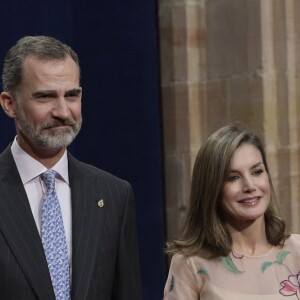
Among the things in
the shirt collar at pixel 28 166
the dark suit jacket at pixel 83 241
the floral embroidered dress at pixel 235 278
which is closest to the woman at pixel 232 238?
the floral embroidered dress at pixel 235 278

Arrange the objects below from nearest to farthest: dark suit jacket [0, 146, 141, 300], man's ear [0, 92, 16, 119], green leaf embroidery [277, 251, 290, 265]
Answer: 1. dark suit jacket [0, 146, 141, 300]
2. man's ear [0, 92, 16, 119]
3. green leaf embroidery [277, 251, 290, 265]

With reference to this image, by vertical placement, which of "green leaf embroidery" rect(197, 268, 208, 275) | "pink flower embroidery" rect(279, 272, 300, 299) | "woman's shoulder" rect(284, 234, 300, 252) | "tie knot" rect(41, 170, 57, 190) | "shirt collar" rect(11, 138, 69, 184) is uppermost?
"shirt collar" rect(11, 138, 69, 184)

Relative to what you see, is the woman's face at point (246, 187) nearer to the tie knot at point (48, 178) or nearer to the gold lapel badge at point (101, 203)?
the gold lapel badge at point (101, 203)

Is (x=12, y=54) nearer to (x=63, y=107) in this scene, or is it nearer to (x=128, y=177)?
(x=63, y=107)

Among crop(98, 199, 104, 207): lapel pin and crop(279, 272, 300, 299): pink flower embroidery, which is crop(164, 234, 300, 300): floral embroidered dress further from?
crop(98, 199, 104, 207): lapel pin

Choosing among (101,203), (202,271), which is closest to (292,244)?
(202,271)

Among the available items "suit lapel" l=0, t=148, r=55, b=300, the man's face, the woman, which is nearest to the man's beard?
the man's face

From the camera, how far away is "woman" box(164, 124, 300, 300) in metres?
2.26

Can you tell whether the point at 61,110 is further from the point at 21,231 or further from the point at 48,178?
the point at 21,231

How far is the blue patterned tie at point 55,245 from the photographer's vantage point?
2113 mm

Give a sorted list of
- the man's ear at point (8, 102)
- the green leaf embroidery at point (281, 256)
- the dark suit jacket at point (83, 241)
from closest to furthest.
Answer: the dark suit jacket at point (83, 241)
the man's ear at point (8, 102)
the green leaf embroidery at point (281, 256)

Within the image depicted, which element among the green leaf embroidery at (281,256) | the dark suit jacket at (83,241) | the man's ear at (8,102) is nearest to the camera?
the dark suit jacket at (83,241)

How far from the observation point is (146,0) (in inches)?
165

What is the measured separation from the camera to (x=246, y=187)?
7.42 ft
